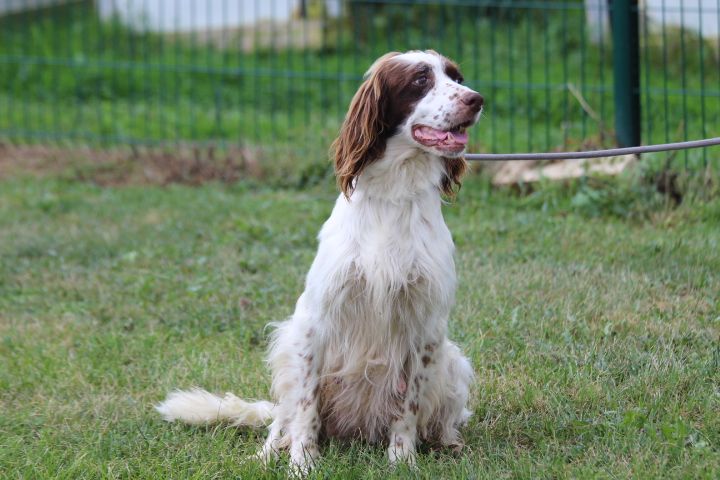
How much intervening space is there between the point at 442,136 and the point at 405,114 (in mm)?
160

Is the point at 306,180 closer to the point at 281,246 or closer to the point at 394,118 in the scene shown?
the point at 281,246

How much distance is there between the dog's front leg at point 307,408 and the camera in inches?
144

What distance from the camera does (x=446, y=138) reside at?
3.52 m

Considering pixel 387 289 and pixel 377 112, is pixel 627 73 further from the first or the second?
pixel 387 289

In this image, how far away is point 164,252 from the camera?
20.8ft

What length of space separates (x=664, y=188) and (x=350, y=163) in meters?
3.56

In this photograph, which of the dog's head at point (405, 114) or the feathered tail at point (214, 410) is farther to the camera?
the feathered tail at point (214, 410)

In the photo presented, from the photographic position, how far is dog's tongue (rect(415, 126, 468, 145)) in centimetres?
352

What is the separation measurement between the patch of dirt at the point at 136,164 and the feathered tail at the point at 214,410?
13.8 feet

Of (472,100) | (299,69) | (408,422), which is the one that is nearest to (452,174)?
(472,100)

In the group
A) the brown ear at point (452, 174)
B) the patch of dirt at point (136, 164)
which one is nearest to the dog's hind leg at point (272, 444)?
the brown ear at point (452, 174)

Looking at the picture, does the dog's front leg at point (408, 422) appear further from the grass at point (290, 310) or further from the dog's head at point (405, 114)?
the dog's head at point (405, 114)

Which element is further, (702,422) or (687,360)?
(687,360)

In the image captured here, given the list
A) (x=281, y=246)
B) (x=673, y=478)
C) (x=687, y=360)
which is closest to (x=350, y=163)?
(x=673, y=478)
